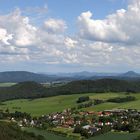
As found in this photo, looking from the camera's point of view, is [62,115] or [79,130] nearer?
[79,130]

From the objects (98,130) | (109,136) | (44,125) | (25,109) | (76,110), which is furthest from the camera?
(25,109)

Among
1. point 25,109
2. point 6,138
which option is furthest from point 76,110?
point 6,138

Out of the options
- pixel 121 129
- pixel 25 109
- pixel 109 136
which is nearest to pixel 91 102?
pixel 25 109

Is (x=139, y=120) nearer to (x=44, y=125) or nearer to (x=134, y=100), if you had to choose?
(x=44, y=125)

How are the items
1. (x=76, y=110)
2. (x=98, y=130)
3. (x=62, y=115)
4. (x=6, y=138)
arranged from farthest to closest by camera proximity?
(x=76, y=110), (x=62, y=115), (x=98, y=130), (x=6, y=138)

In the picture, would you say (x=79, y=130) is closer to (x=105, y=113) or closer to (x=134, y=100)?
(x=105, y=113)

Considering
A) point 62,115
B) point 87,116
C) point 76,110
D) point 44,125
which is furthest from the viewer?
point 76,110
